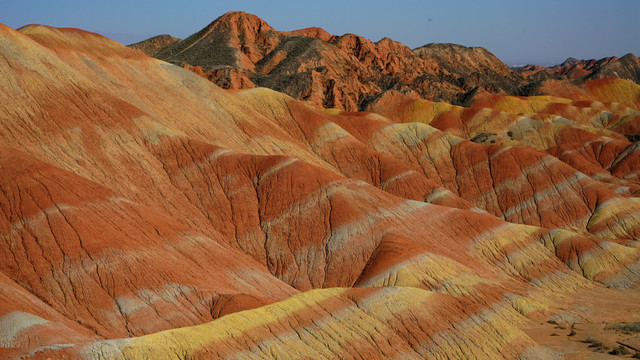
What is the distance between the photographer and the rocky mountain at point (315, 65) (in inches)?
4840

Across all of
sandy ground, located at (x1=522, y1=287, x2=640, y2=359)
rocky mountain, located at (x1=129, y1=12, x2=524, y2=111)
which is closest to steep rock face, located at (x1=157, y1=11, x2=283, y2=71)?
rocky mountain, located at (x1=129, y1=12, x2=524, y2=111)

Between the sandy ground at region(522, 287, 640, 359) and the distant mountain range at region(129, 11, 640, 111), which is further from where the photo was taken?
the distant mountain range at region(129, 11, 640, 111)

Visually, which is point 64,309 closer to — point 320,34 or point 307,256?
point 307,256

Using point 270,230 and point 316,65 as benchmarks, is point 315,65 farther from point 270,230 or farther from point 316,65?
point 270,230

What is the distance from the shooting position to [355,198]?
193 ft

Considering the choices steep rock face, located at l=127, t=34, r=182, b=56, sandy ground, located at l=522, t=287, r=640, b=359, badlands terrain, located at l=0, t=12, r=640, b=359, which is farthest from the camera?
steep rock face, located at l=127, t=34, r=182, b=56

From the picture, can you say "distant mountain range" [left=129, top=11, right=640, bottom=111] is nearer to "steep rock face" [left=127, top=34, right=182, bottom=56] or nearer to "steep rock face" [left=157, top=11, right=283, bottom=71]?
"steep rock face" [left=157, top=11, right=283, bottom=71]

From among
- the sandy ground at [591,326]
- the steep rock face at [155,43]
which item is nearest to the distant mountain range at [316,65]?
the steep rock face at [155,43]

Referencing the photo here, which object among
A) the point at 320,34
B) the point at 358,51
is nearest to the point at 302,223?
the point at 358,51

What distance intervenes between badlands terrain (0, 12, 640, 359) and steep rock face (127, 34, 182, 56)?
90.7 m

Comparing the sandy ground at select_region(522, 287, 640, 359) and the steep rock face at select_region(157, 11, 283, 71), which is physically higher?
the steep rock face at select_region(157, 11, 283, 71)

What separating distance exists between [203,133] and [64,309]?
3497 cm

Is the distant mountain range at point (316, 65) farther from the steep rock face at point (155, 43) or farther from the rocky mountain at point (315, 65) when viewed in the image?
the steep rock face at point (155, 43)

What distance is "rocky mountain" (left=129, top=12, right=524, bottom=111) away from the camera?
12294 centimetres
